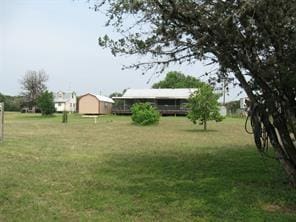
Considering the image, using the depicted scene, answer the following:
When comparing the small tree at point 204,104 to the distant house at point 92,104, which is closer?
the small tree at point 204,104

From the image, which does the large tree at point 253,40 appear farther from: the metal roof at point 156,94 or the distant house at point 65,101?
the distant house at point 65,101

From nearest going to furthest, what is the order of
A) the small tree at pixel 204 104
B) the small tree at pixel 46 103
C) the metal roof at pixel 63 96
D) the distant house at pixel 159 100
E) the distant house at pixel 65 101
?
the small tree at pixel 204 104 < the small tree at pixel 46 103 < the distant house at pixel 159 100 < the distant house at pixel 65 101 < the metal roof at pixel 63 96

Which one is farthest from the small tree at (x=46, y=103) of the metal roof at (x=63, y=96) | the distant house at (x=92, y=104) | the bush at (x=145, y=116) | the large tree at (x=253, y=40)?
the large tree at (x=253, y=40)

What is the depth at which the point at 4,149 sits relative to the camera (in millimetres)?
15156

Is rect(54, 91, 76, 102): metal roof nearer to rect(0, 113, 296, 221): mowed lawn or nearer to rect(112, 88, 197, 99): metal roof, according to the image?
rect(112, 88, 197, 99): metal roof

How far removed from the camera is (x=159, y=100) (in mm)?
62062

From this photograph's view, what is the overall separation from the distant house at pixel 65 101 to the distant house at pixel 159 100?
72.4ft

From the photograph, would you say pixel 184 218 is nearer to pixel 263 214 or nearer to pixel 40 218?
pixel 263 214

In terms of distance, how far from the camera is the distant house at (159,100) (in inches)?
2344

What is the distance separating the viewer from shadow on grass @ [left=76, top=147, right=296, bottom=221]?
6.77 metres

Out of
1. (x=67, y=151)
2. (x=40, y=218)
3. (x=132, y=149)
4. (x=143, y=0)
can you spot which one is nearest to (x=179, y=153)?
(x=132, y=149)

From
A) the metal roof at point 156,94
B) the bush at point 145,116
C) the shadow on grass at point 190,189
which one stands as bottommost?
the shadow on grass at point 190,189

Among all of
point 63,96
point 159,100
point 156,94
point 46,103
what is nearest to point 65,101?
point 63,96

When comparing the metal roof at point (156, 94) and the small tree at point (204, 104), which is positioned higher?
the metal roof at point (156, 94)
